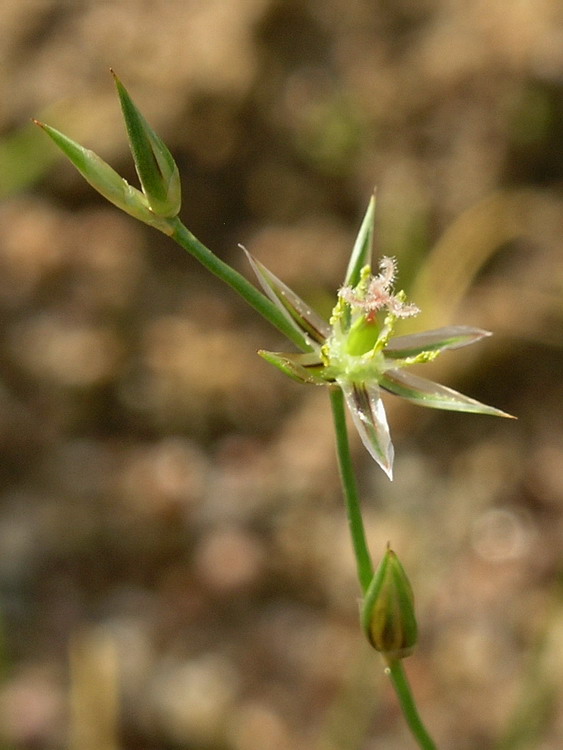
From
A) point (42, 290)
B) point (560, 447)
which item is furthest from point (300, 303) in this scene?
point (42, 290)

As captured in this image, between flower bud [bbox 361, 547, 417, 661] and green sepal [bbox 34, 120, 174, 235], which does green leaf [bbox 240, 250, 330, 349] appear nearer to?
green sepal [bbox 34, 120, 174, 235]

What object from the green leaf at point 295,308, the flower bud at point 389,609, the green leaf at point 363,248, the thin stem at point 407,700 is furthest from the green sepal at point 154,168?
the thin stem at point 407,700

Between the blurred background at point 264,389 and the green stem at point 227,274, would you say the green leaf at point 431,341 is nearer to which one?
the green stem at point 227,274

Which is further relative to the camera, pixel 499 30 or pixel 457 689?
pixel 499 30

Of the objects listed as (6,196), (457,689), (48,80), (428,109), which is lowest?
(457,689)

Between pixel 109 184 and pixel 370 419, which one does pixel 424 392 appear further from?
pixel 109 184

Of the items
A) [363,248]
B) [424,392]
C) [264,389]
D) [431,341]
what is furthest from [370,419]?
[264,389]

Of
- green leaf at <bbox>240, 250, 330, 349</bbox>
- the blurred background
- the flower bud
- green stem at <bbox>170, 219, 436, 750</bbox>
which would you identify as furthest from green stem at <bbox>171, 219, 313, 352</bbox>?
the blurred background

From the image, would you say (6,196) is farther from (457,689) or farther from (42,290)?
(457,689)

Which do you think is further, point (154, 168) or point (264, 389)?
point (264, 389)
